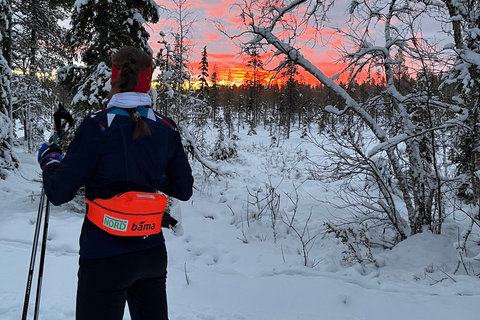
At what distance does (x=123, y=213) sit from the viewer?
173 centimetres

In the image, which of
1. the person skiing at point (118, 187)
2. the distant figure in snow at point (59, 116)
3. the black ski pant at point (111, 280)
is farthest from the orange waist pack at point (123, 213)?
the distant figure in snow at point (59, 116)

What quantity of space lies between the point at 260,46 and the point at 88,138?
4325mm

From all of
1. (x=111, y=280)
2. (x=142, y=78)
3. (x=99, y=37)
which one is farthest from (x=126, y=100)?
(x=99, y=37)

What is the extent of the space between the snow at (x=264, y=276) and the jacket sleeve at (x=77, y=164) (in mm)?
2207

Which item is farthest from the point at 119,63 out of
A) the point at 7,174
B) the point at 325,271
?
the point at 7,174

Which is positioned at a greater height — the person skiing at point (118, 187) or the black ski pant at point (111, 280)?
the person skiing at point (118, 187)

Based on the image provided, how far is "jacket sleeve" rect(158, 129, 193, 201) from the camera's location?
206 cm

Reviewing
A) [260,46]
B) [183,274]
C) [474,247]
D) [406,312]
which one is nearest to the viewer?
[406,312]

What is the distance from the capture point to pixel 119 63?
1.86 meters

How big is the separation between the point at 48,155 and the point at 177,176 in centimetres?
80

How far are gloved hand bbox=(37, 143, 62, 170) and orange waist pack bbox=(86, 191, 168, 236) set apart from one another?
0.38 metres

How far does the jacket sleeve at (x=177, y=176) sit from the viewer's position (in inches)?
81.3

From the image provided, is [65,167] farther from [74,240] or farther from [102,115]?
[74,240]

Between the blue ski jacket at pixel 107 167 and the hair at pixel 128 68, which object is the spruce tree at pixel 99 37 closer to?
the hair at pixel 128 68
